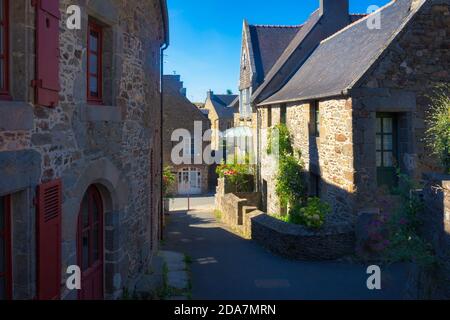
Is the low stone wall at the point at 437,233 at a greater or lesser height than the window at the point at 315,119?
lesser

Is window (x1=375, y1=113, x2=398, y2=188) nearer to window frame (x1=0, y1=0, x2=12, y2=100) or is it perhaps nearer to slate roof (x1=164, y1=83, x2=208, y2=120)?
window frame (x1=0, y1=0, x2=12, y2=100)

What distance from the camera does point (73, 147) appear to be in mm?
5344

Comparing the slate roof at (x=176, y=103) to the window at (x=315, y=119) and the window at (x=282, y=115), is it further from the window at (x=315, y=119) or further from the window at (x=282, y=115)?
the window at (x=315, y=119)

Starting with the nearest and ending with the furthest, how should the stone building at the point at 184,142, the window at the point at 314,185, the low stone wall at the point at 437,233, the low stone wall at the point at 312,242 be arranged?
1. the low stone wall at the point at 437,233
2. the low stone wall at the point at 312,242
3. the window at the point at 314,185
4. the stone building at the point at 184,142

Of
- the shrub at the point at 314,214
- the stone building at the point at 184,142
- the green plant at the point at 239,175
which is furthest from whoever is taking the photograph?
the stone building at the point at 184,142

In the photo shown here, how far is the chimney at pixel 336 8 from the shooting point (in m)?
20.2

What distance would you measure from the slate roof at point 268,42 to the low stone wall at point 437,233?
16.1 meters

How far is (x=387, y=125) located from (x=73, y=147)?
8732 mm

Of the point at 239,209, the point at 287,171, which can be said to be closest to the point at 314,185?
the point at 287,171

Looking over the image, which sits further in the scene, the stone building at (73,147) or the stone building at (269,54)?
the stone building at (269,54)

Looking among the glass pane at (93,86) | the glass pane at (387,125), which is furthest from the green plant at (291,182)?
the glass pane at (93,86)

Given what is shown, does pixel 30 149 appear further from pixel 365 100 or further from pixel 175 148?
pixel 175 148

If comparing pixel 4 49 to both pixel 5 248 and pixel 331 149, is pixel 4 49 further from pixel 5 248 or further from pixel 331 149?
pixel 331 149

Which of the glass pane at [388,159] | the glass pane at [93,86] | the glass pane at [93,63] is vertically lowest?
the glass pane at [388,159]
